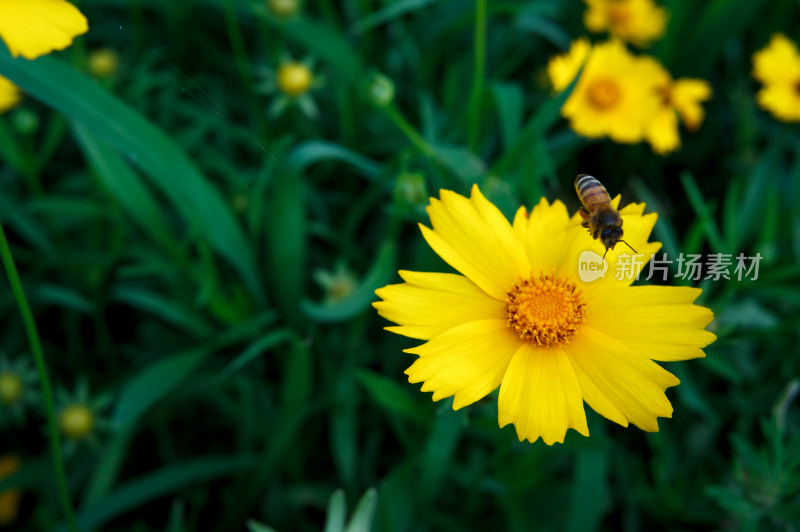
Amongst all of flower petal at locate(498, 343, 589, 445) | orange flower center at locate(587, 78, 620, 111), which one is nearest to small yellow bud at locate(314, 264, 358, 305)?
flower petal at locate(498, 343, 589, 445)

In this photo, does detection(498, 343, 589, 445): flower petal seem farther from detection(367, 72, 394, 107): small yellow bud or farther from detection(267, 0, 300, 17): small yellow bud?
detection(267, 0, 300, 17): small yellow bud

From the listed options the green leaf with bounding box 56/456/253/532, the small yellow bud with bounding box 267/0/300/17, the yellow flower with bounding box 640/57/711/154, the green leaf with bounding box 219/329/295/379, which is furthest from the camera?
the yellow flower with bounding box 640/57/711/154

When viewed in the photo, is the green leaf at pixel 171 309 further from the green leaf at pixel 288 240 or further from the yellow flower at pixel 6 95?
the yellow flower at pixel 6 95

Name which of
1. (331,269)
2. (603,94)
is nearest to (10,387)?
(331,269)

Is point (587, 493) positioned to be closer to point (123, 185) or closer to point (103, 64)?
point (123, 185)

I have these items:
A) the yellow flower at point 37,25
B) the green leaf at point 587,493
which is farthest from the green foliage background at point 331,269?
the yellow flower at point 37,25

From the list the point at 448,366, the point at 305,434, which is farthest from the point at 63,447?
the point at 448,366
